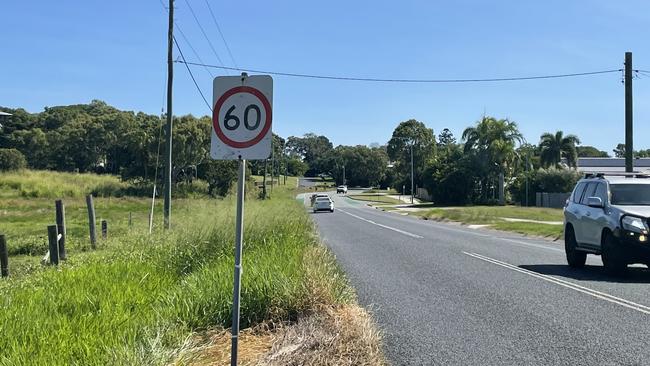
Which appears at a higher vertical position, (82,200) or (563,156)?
(563,156)

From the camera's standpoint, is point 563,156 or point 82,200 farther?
point 563,156

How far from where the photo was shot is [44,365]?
4758 mm

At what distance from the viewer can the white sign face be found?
5828mm

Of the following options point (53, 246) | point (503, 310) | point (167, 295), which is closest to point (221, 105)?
point (167, 295)

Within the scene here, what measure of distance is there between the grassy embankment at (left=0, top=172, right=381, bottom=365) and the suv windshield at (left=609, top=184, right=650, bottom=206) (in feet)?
21.7

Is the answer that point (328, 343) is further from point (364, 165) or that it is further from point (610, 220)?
point (364, 165)

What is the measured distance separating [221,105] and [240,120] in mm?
240

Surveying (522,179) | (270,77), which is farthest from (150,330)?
(522,179)

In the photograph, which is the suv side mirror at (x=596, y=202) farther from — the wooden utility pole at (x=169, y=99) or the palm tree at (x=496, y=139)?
the palm tree at (x=496, y=139)

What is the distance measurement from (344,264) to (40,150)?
284ft

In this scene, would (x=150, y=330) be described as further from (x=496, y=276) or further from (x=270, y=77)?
(x=496, y=276)

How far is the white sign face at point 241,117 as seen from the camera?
583 cm

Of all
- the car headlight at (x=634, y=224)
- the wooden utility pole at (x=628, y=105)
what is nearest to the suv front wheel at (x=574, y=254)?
the car headlight at (x=634, y=224)

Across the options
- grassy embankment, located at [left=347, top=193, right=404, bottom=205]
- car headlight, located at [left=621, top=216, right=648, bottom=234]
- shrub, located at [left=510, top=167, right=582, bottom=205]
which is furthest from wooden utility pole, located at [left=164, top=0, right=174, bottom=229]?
grassy embankment, located at [left=347, top=193, right=404, bottom=205]
